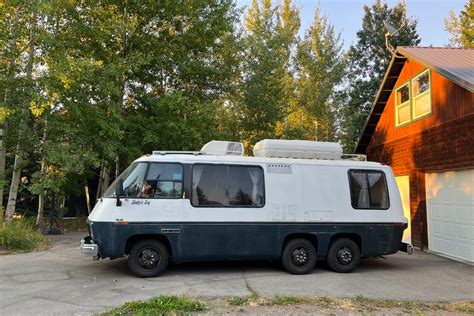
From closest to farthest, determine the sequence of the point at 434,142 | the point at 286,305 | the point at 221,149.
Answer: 1. the point at 286,305
2. the point at 221,149
3. the point at 434,142

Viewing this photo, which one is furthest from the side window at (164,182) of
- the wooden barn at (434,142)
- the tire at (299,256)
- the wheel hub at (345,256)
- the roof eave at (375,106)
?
the roof eave at (375,106)

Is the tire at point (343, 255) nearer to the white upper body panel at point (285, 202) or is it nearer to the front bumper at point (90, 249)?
the white upper body panel at point (285, 202)

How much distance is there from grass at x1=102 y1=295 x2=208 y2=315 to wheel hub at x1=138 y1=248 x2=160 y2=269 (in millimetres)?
1918

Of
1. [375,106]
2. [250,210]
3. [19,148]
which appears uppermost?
[375,106]

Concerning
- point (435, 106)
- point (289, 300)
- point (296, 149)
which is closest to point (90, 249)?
point (289, 300)

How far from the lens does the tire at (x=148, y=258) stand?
26.2ft

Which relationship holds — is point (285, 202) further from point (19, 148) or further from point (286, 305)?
point (19, 148)

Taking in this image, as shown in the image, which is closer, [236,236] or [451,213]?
[236,236]

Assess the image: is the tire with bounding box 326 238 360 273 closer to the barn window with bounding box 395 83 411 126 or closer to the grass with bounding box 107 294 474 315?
the grass with bounding box 107 294 474 315

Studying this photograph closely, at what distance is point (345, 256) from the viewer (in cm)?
908

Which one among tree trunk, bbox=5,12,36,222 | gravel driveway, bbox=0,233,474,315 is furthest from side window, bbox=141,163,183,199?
tree trunk, bbox=5,12,36,222

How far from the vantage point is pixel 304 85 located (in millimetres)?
26016

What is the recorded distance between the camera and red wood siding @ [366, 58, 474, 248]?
10273 millimetres

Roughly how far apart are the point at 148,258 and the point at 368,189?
199 inches
